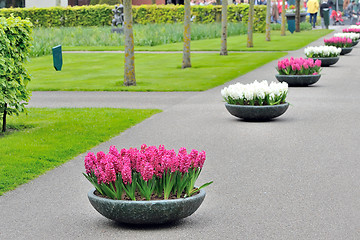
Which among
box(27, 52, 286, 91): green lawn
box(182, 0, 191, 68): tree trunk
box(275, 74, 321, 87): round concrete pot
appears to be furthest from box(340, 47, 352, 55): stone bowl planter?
box(275, 74, 321, 87): round concrete pot

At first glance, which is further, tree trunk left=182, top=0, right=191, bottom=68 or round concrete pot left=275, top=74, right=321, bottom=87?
tree trunk left=182, top=0, right=191, bottom=68

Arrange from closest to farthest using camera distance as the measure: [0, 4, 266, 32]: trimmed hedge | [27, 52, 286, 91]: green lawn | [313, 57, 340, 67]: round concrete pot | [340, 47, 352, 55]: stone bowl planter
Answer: [27, 52, 286, 91]: green lawn, [313, 57, 340, 67]: round concrete pot, [340, 47, 352, 55]: stone bowl planter, [0, 4, 266, 32]: trimmed hedge

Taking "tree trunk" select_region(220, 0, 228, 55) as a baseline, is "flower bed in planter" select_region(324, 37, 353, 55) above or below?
below

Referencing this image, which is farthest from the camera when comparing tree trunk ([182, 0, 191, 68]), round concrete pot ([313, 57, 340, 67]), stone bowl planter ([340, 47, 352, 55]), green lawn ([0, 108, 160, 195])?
stone bowl planter ([340, 47, 352, 55])

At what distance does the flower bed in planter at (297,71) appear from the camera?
18281 millimetres

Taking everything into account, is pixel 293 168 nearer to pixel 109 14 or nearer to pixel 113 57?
pixel 113 57

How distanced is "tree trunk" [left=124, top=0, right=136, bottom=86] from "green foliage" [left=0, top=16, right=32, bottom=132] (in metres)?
6.98

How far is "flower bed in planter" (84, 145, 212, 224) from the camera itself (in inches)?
246

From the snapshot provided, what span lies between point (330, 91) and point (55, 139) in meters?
8.54

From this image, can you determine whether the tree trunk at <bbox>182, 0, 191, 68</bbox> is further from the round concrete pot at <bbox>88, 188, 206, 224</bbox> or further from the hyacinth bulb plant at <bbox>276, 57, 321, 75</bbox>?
the round concrete pot at <bbox>88, 188, 206, 224</bbox>

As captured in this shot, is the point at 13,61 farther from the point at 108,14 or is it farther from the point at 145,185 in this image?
the point at 108,14

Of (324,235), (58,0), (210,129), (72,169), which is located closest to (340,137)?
(210,129)

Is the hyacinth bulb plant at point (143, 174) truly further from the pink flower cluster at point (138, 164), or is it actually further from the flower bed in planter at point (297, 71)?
the flower bed in planter at point (297, 71)

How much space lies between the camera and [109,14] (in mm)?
49469
